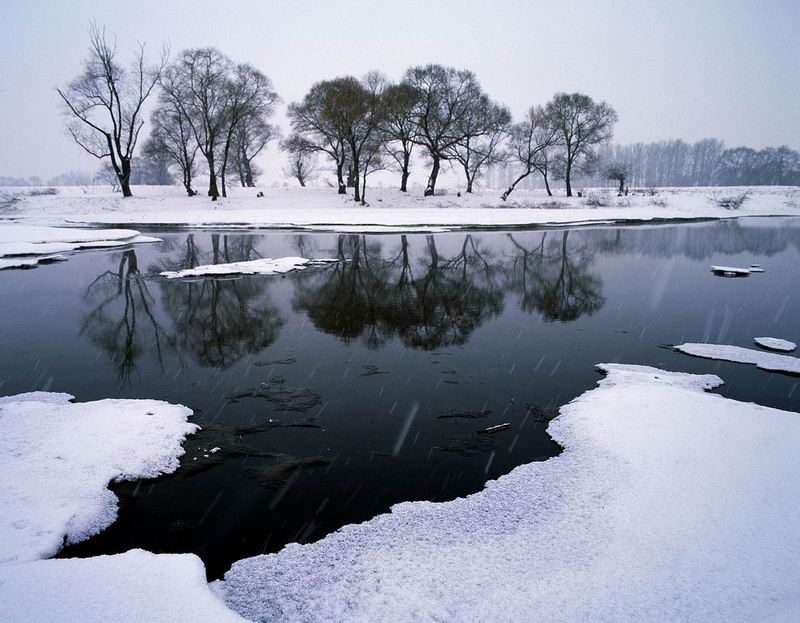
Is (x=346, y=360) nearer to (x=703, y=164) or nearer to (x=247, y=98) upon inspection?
(x=247, y=98)

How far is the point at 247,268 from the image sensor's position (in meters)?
16.1

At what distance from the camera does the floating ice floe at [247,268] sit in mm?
15320

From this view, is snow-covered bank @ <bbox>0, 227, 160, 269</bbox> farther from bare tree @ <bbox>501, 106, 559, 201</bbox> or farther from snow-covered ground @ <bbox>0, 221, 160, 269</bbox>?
bare tree @ <bbox>501, 106, 559, 201</bbox>

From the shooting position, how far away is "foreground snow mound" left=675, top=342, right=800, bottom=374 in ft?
25.8

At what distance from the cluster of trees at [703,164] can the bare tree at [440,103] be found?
48886 millimetres

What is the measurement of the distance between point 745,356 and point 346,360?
263 inches

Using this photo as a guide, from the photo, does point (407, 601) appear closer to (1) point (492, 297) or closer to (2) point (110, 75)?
(1) point (492, 297)

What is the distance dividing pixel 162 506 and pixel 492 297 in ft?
32.0

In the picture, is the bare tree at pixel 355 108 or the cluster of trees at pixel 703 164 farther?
the cluster of trees at pixel 703 164

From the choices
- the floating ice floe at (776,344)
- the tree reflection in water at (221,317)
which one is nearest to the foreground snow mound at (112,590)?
the tree reflection in water at (221,317)

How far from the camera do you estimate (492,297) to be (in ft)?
42.1

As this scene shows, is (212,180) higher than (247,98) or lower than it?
lower

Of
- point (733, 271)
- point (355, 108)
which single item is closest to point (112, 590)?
point (733, 271)

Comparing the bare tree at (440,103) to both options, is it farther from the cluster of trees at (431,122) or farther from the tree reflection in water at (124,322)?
the tree reflection in water at (124,322)
